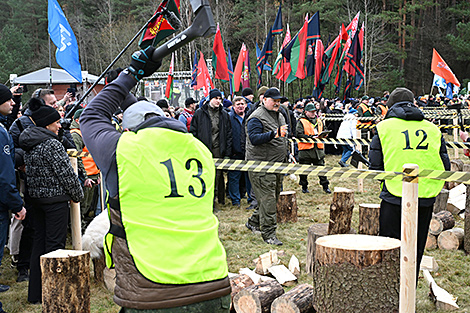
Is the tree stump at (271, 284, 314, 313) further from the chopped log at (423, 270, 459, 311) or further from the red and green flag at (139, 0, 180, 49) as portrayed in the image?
the red and green flag at (139, 0, 180, 49)

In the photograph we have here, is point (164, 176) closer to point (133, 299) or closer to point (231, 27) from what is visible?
point (133, 299)

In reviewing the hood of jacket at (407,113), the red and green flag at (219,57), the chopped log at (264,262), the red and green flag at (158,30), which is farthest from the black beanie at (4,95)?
the red and green flag at (219,57)

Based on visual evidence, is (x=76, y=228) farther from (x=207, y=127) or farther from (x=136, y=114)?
(x=207, y=127)

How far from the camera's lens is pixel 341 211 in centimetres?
612

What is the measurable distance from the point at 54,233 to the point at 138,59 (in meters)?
3.12

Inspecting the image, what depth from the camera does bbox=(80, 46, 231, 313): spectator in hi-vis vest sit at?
2.25 meters

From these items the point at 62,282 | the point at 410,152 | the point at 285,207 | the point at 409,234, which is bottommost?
the point at 285,207

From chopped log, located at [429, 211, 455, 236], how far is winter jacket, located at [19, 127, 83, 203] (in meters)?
5.12

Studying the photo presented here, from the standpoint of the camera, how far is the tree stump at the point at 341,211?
20.0 feet

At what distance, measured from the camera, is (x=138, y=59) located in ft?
8.63

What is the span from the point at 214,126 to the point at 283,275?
4.56 metres

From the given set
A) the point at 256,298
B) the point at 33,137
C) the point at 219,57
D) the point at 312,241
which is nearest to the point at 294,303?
the point at 256,298

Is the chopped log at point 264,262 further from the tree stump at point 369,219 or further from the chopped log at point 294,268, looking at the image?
the tree stump at point 369,219

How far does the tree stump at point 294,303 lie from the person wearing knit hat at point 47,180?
2.42 meters
